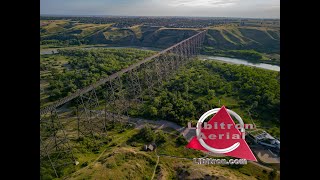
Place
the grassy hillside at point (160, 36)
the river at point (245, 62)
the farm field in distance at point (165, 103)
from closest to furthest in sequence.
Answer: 1. the farm field in distance at point (165, 103)
2. the river at point (245, 62)
3. the grassy hillside at point (160, 36)

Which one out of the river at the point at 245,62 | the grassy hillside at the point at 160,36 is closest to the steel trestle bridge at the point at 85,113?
the river at the point at 245,62

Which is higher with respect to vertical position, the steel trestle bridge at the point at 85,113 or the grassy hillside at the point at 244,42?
the grassy hillside at the point at 244,42

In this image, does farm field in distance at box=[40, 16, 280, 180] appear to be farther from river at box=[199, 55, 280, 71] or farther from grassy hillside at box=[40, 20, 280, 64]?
river at box=[199, 55, 280, 71]

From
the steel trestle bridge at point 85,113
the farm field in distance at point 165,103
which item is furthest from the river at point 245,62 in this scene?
the steel trestle bridge at point 85,113

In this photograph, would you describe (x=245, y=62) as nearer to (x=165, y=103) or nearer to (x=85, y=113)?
(x=165, y=103)

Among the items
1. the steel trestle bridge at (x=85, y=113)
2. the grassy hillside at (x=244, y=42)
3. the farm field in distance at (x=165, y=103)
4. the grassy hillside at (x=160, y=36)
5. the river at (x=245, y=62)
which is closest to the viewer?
the farm field in distance at (x=165, y=103)

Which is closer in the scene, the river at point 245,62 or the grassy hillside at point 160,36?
the river at point 245,62

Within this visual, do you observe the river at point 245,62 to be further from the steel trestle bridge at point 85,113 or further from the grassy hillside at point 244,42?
the steel trestle bridge at point 85,113

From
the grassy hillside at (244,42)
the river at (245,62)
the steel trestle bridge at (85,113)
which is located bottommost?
the steel trestle bridge at (85,113)

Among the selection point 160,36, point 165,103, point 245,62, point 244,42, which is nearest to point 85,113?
point 165,103

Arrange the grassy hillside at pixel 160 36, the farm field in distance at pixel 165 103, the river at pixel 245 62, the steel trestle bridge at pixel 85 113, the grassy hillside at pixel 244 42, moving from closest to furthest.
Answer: the farm field in distance at pixel 165 103 < the steel trestle bridge at pixel 85 113 < the river at pixel 245 62 < the grassy hillside at pixel 244 42 < the grassy hillside at pixel 160 36
